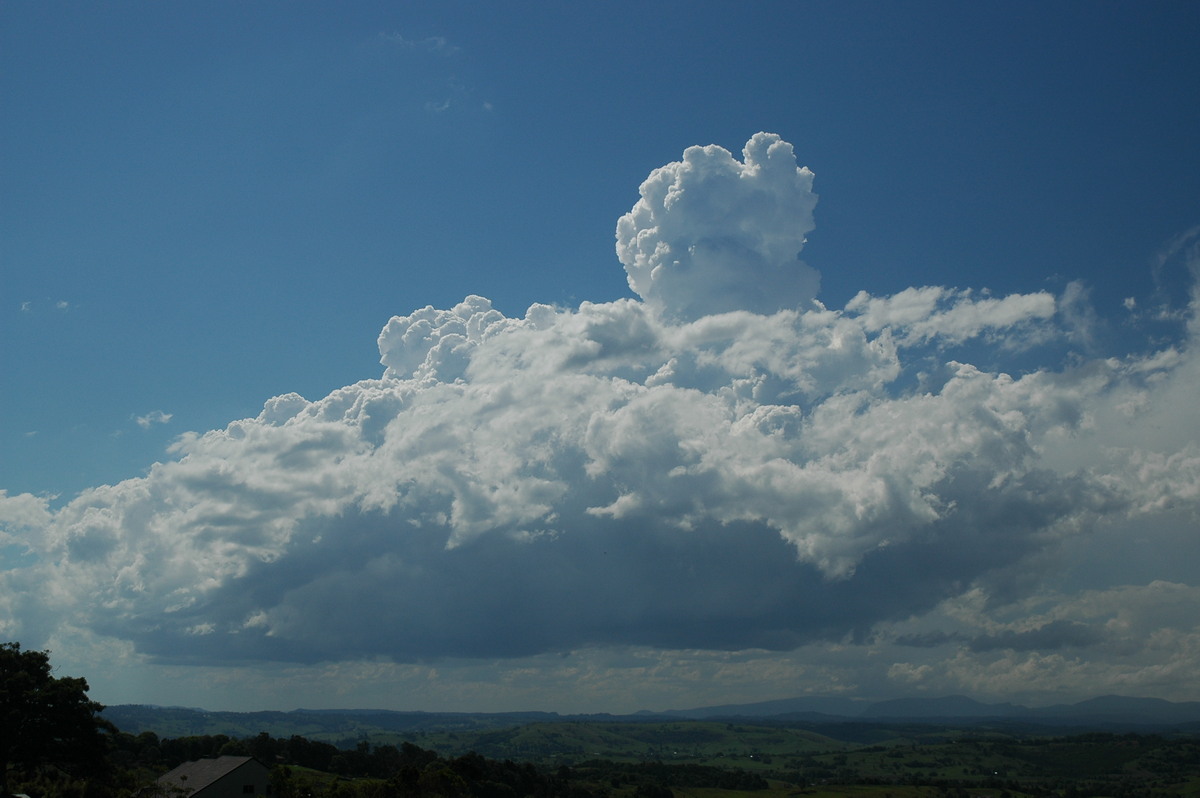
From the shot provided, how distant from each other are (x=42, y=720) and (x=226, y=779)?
32631 mm

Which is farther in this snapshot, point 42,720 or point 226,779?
point 226,779

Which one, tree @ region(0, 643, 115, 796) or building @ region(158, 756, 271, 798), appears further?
building @ region(158, 756, 271, 798)

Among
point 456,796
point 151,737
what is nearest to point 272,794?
point 456,796

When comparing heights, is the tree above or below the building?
above

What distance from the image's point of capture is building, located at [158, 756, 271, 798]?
328 ft

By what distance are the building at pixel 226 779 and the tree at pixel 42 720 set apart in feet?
78.1

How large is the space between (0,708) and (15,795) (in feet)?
23.7

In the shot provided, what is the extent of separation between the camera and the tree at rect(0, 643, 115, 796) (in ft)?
238

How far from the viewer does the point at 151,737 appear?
18112 centimetres

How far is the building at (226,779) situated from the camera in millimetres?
100062

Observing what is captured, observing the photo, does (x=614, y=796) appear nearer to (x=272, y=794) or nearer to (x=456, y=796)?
(x=272, y=794)

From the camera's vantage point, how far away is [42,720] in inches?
2921

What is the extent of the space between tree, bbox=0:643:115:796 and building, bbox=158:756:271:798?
23.8 metres

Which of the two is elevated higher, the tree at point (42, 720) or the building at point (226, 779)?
the tree at point (42, 720)
